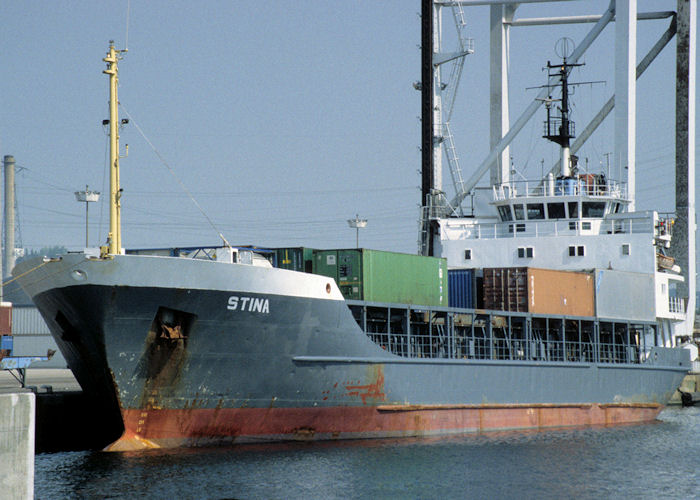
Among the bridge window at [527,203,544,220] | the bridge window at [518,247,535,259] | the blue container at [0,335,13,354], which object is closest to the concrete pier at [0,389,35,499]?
the bridge window at [518,247,535,259]

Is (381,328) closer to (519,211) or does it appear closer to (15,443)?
(519,211)

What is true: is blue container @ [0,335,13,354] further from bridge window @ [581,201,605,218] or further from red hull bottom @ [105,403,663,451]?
red hull bottom @ [105,403,663,451]

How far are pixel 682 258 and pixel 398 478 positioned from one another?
30.0 meters

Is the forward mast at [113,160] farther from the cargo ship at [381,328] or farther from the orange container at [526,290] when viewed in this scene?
the orange container at [526,290]

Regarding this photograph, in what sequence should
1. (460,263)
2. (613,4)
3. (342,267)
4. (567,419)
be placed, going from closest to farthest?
1. (342,267)
2. (567,419)
3. (460,263)
4. (613,4)

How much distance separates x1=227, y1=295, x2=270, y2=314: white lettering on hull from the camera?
838 inches

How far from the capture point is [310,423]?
74.4 feet

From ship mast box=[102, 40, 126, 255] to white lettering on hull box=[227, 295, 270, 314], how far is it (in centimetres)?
272

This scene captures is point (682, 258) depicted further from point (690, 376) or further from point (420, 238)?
point (420, 238)

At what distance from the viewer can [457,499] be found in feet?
60.8


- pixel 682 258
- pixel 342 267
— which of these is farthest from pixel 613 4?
pixel 342 267

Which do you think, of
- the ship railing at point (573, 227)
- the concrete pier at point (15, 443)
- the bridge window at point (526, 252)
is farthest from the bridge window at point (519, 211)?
the concrete pier at point (15, 443)

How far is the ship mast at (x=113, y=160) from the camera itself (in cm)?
2089

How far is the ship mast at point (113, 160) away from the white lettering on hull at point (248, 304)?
107 inches
